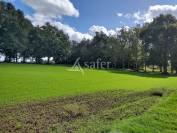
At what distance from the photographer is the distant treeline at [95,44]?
2825 inches

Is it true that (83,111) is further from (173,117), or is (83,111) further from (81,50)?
(81,50)

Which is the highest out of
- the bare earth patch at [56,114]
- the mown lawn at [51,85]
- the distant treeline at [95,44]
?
the distant treeline at [95,44]

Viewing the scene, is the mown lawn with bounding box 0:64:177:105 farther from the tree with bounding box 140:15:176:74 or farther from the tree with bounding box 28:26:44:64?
the tree with bounding box 28:26:44:64

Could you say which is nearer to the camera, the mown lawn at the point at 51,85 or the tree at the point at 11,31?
the mown lawn at the point at 51,85

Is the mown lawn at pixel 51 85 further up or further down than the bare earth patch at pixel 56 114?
further up

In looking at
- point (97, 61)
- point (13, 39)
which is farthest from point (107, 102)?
point (97, 61)

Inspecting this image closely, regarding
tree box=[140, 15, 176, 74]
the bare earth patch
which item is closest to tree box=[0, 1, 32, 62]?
tree box=[140, 15, 176, 74]

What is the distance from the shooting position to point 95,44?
10175 centimetres

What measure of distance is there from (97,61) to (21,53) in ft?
78.7

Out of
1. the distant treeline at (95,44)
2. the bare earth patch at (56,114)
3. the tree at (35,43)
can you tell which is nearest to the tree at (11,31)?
the distant treeline at (95,44)

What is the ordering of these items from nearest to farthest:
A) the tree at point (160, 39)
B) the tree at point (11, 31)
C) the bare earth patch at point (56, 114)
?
the bare earth patch at point (56, 114)
the tree at point (160, 39)
the tree at point (11, 31)

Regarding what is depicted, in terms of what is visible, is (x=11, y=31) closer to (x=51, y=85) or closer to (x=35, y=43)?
(x=35, y=43)

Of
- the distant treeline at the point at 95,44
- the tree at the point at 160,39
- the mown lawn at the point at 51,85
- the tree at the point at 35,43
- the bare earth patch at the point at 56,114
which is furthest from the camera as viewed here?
the tree at the point at 35,43

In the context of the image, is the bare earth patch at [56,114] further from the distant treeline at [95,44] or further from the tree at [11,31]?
the tree at [11,31]
